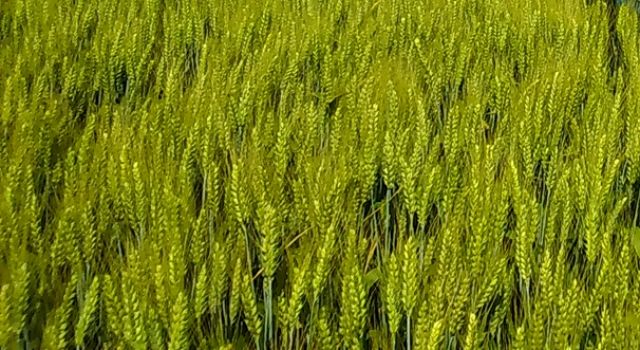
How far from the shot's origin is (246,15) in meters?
1.67

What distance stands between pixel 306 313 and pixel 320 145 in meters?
0.36

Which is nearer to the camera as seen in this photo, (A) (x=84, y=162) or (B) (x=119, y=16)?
(A) (x=84, y=162)

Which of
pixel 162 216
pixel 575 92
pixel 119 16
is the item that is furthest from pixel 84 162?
pixel 575 92

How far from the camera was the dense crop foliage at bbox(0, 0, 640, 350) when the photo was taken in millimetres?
784

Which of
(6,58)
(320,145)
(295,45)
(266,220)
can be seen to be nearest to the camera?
(266,220)

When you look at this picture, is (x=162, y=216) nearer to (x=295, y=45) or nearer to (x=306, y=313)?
(x=306, y=313)

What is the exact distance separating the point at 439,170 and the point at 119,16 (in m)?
0.89

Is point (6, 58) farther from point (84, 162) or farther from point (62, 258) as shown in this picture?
point (62, 258)

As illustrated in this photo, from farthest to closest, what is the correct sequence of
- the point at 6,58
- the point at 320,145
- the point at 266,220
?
the point at 6,58, the point at 320,145, the point at 266,220

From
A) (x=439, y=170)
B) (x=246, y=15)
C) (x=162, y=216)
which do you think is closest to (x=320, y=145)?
(x=439, y=170)

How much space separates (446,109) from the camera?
4.68ft

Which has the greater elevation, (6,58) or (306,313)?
(6,58)

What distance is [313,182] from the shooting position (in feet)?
3.21

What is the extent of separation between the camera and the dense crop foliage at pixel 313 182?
78cm
